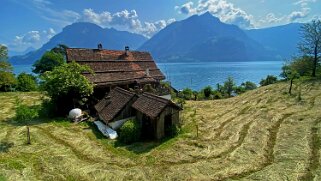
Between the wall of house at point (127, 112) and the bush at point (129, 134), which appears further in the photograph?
the wall of house at point (127, 112)

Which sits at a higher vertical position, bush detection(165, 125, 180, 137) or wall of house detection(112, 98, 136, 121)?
wall of house detection(112, 98, 136, 121)

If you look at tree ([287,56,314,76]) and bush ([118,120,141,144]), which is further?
tree ([287,56,314,76])

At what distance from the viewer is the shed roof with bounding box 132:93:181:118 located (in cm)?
2022

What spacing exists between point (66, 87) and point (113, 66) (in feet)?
32.5

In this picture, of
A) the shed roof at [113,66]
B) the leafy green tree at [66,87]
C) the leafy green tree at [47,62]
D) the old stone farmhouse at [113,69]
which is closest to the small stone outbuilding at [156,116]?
the leafy green tree at [66,87]

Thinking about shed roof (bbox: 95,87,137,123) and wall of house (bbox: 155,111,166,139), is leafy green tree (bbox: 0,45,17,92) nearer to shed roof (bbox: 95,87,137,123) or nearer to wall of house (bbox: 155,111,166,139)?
shed roof (bbox: 95,87,137,123)

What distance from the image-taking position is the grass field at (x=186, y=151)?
13.9m

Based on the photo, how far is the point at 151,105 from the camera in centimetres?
2147

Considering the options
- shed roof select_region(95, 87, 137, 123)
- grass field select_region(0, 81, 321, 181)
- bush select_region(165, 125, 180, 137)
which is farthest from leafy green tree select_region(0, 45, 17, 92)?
bush select_region(165, 125, 180, 137)

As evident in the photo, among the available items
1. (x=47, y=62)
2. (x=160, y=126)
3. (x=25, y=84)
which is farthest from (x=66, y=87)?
(x=47, y=62)

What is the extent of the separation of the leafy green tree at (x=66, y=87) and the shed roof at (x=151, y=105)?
8.13 meters

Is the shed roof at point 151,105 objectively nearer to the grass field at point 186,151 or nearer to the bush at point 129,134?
the bush at point 129,134

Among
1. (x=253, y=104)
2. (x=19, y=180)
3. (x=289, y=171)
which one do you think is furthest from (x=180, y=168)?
(x=253, y=104)

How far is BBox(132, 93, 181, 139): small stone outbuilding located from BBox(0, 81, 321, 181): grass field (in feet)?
4.73
